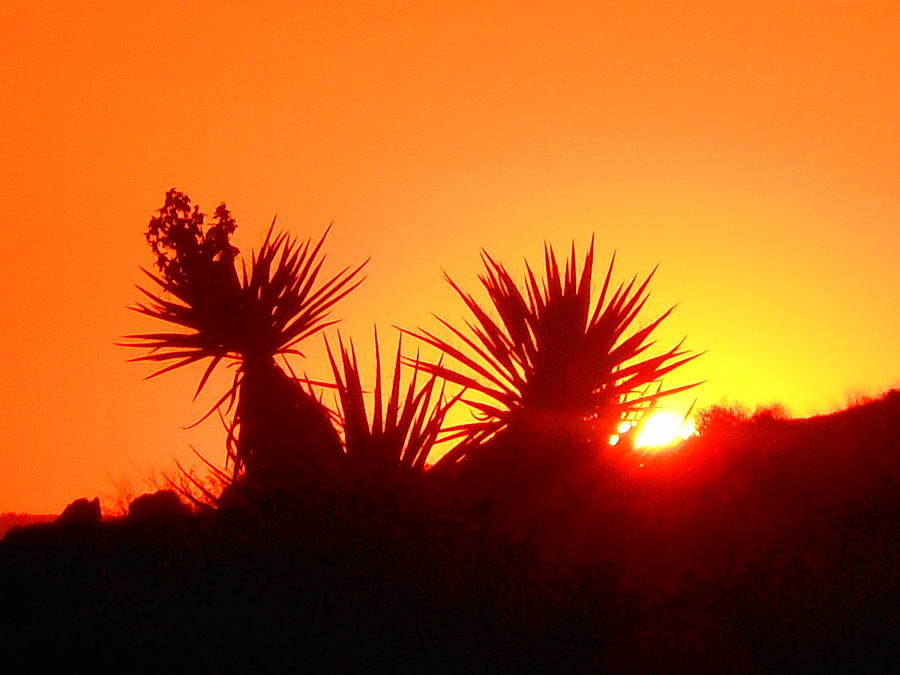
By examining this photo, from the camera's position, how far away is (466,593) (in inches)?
243

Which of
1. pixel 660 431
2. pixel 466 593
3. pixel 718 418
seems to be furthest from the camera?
pixel 718 418

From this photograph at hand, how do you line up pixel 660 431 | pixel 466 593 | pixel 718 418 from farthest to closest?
1. pixel 718 418
2. pixel 660 431
3. pixel 466 593

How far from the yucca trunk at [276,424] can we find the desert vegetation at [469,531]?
27mm

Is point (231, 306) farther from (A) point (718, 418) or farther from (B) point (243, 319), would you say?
(A) point (718, 418)

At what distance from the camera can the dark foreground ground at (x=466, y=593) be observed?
5758 millimetres

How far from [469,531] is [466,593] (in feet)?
2.44

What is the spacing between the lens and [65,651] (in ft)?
19.3

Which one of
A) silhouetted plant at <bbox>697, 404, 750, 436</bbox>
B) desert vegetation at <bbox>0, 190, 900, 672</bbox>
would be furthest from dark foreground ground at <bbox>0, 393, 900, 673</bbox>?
silhouetted plant at <bbox>697, 404, 750, 436</bbox>

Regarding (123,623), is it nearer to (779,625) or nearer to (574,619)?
(574,619)

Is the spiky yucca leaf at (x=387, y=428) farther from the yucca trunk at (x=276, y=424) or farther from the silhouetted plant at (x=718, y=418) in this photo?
the silhouetted plant at (x=718, y=418)

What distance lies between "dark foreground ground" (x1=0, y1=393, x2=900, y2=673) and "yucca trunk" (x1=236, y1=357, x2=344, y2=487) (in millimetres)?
1706

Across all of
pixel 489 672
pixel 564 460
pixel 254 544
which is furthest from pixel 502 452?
pixel 489 672

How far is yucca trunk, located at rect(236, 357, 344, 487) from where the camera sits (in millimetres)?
9988

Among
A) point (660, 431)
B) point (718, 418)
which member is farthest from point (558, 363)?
point (718, 418)
